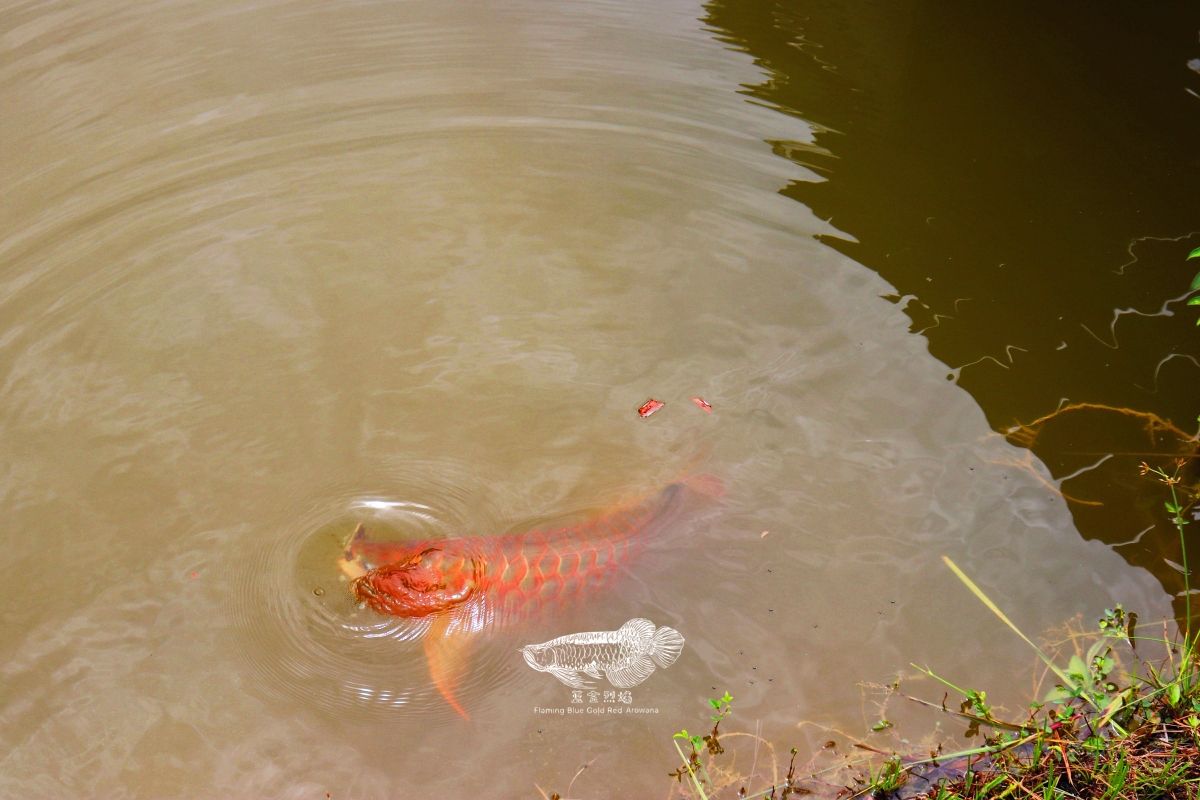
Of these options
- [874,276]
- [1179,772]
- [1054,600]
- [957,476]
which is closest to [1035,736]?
[1179,772]

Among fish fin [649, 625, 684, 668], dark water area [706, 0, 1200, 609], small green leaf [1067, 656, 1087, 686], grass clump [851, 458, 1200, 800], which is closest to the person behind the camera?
grass clump [851, 458, 1200, 800]

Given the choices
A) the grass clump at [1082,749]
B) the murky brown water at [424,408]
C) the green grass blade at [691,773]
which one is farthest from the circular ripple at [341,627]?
the grass clump at [1082,749]

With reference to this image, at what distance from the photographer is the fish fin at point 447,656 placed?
9.77 feet

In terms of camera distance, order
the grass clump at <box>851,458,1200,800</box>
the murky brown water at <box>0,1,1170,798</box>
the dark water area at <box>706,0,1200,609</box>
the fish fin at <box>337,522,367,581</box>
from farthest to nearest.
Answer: the dark water area at <box>706,0,1200,609</box> < the fish fin at <box>337,522,367,581</box> < the murky brown water at <box>0,1,1170,798</box> < the grass clump at <box>851,458,1200,800</box>

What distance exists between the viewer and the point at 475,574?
3.23 metres

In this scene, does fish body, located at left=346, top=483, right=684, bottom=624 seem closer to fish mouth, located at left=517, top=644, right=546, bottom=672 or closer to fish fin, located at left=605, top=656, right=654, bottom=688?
fish mouth, located at left=517, top=644, right=546, bottom=672

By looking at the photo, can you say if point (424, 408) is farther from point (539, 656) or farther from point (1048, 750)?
point (1048, 750)

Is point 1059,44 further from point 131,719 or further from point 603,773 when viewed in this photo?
point 131,719

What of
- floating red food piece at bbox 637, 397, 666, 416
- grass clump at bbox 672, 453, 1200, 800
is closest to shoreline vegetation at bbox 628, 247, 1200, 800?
grass clump at bbox 672, 453, 1200, 800

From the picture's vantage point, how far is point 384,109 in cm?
502

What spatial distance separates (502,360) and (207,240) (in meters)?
1.62

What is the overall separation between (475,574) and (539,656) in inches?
14.9

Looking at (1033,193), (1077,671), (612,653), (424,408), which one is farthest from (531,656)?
(1033,193)

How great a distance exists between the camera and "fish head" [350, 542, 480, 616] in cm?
312
